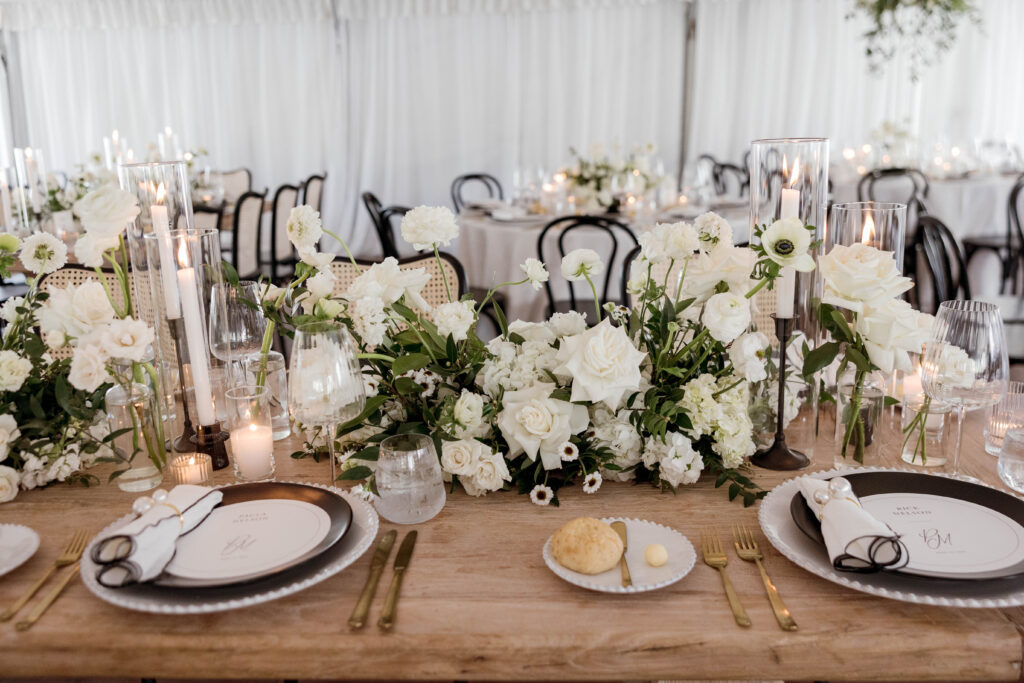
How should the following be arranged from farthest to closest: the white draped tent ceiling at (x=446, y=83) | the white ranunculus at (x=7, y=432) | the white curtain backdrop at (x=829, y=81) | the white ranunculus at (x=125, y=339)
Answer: the white draped tent ceiling at (x=446, y=83) < the white curtain backdrop at (x=829, y=81) < the white ranunculus at (x=7, y=432) < the white ranunculus at (x=125, y=339)

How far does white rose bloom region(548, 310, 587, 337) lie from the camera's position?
128 cm

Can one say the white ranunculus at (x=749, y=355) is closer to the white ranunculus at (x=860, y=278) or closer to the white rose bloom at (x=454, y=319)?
the white ranunculus at (x=860, y=278)

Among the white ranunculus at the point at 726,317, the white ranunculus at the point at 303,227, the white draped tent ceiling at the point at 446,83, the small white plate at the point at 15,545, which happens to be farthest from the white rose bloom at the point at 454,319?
the white draped tent ceiling at the point at 446,83

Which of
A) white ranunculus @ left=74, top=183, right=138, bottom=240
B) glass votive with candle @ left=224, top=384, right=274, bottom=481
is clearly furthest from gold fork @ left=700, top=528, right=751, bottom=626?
white ranunculus @ left=74, top=183, right=138, bottom=240

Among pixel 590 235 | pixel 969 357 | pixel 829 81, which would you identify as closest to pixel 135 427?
pixel 969 357

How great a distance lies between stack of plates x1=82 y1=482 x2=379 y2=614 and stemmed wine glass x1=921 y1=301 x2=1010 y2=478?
828 mm

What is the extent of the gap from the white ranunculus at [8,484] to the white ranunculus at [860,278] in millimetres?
1172

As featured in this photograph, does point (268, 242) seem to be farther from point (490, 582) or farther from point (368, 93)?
point (490, 582)

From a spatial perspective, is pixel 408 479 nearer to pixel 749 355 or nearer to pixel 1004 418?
pixel 749 355

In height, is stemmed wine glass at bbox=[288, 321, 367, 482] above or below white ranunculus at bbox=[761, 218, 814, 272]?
below

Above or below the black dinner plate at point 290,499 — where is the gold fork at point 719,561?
below

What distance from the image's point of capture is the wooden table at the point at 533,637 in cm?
85

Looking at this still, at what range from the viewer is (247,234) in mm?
4477

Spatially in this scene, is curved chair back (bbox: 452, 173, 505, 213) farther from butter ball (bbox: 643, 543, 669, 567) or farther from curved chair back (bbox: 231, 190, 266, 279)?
butter ball (bbox: 643, 543, 669, 567)
